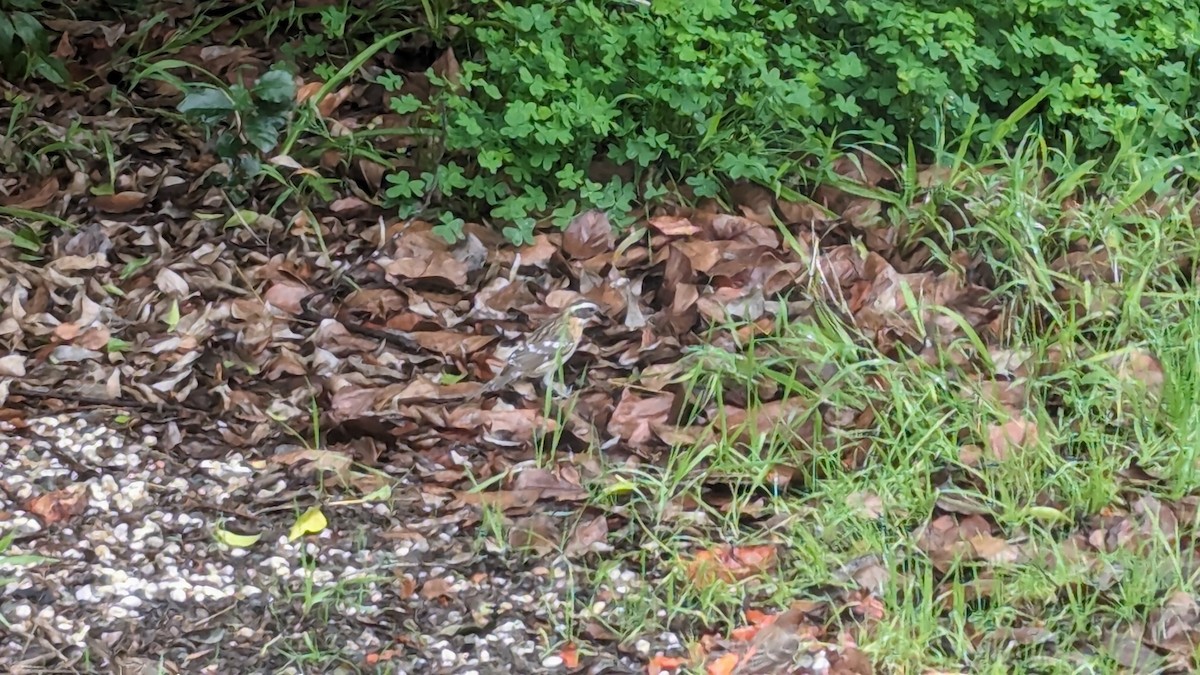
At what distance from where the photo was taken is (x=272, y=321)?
111 inches

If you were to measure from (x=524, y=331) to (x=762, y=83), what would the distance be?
938 mm

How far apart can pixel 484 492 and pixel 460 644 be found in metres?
0.41

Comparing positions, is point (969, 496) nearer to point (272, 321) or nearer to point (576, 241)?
point (576, 241)

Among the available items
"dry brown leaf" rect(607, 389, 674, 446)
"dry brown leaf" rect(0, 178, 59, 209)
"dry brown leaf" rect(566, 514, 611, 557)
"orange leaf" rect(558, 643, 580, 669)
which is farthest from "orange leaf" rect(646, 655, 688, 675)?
"dry brown leaf" rect(0, 178, 59, 209)

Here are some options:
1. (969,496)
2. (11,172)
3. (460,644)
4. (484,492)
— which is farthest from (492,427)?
(11,172)

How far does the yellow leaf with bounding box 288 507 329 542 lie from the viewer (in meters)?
2.33

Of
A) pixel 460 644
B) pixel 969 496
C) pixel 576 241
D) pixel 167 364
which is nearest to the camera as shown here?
pixel 460 644

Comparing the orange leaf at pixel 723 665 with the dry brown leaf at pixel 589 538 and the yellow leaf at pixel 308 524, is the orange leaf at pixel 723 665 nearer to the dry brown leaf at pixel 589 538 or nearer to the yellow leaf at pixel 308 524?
the dry brown leaf at pixel 589 538

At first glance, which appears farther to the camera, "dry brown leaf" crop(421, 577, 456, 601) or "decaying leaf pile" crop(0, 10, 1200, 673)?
"decaying leaf pile" crop(0, 10, 1200, 673)

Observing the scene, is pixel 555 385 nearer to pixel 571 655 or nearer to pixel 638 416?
pixel 638 416

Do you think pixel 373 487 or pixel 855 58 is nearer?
pixel 373 487

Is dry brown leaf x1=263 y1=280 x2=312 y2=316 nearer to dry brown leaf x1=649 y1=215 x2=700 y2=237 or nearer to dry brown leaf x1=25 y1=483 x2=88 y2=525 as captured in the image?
dry brown leaf x1=25 y1=483 x2=88 y2=525

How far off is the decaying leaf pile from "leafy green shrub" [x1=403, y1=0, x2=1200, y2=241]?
15 cm

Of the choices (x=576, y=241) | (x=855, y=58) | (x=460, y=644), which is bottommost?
(x=460, y=644)
